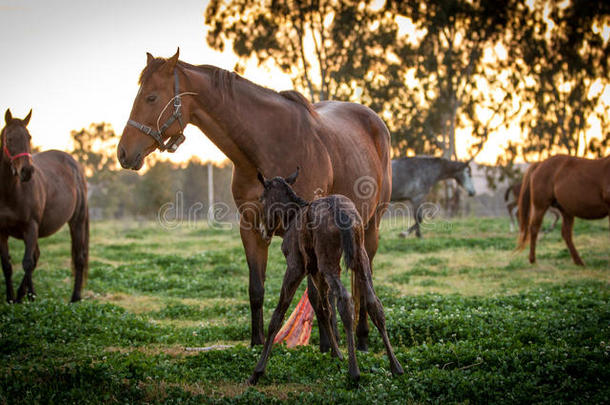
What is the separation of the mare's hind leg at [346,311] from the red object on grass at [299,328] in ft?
5.25

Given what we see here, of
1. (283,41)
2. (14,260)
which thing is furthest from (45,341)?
(283,41)

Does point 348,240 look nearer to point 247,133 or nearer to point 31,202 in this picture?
point 247,133

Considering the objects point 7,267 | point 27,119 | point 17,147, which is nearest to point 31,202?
point 17,147

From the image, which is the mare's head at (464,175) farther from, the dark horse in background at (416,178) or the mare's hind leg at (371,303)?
the mare's hind leg at (371,303)

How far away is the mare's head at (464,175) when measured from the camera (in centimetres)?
2066

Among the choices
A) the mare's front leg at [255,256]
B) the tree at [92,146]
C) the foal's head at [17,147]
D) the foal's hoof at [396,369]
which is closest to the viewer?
the foal's hoof at [396,369]

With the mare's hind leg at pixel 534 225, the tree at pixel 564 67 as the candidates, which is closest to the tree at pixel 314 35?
the tree at pixel 564 67

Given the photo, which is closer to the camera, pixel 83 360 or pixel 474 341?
pixel 83 360

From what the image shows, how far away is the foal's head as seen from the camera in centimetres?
869

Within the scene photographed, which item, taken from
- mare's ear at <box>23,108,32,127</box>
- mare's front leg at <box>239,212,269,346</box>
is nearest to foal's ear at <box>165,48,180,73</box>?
mare's front leg at <box>239,212,269,346</box>

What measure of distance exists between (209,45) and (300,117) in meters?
26.4

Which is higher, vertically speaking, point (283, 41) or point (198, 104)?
point (283, 41)

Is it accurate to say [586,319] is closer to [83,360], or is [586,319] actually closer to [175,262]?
[83,360]

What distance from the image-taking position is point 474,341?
17.6 feet
